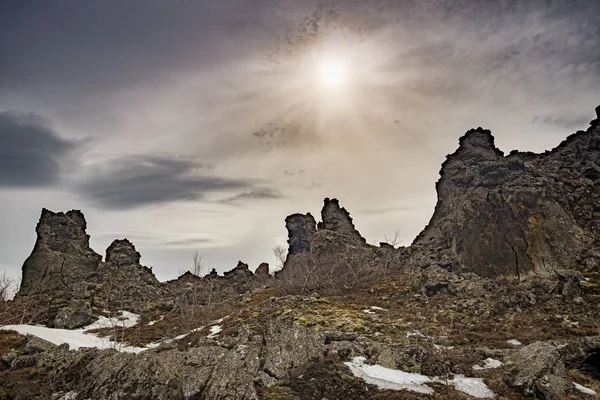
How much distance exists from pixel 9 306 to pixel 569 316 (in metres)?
65.6

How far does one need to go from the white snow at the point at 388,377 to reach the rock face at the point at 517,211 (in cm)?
2776

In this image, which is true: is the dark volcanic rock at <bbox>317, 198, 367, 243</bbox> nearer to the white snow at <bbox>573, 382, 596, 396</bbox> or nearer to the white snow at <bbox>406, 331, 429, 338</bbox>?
the white snow at <bbox>406, 331, 429, 338</bbox>

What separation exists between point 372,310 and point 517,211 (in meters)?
22.3

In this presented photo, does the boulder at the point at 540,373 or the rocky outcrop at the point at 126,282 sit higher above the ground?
the rocky outcrop at the point at 126,282

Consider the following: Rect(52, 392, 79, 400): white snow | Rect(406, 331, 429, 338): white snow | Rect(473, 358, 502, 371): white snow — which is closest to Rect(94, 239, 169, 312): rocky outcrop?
Rect(52, 392, 79, 400): white snow

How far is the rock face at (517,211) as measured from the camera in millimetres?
38219

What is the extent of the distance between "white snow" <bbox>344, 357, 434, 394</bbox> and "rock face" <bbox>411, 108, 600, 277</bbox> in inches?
1093

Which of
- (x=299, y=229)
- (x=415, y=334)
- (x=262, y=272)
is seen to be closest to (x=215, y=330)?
(x=415, y=334)

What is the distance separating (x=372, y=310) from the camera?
36688 mm

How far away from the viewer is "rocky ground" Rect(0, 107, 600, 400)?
1698 cm

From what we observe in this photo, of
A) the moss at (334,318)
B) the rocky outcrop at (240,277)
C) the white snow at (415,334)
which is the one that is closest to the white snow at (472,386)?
the white snow at (415,334)

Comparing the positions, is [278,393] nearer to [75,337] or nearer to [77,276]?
[75,337]

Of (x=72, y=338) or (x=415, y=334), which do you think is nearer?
(x=415, y=334)

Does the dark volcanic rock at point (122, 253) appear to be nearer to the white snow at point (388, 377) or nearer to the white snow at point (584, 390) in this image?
the white snow at point (388, 377)
